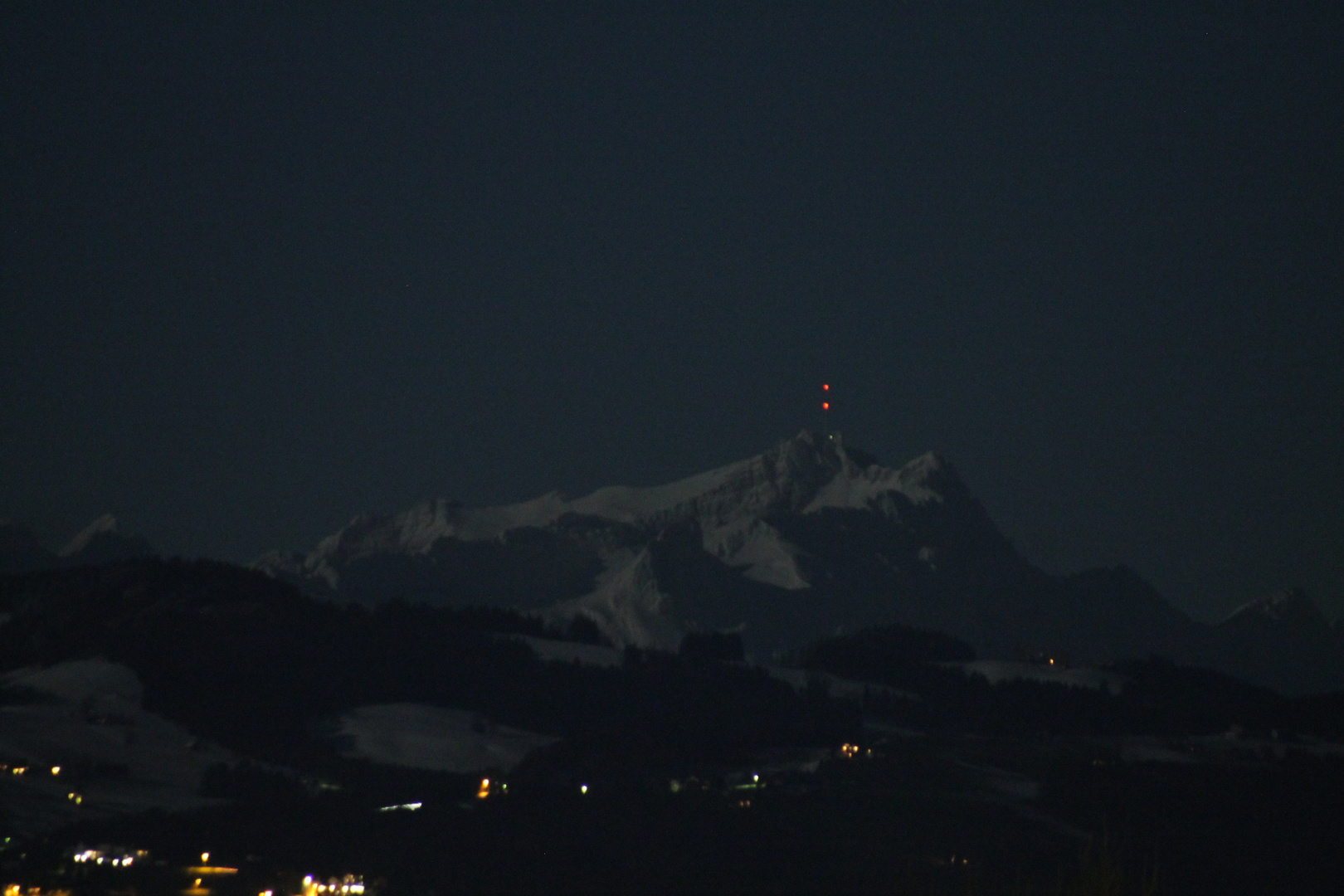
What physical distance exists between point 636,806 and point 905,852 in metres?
32.3

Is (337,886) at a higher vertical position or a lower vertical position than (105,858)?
lower

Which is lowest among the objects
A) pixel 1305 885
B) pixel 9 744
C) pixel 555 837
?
pixel 1305 885

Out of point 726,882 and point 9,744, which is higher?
point 9,744

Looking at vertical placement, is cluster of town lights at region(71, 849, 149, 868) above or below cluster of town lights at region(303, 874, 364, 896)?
above

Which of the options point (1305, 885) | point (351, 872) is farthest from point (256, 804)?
point (1305, 885)

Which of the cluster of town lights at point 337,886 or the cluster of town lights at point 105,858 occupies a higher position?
the cluster of town lights at point 105,858

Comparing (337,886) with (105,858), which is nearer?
(105,858)

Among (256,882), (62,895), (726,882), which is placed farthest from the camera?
(726,882)

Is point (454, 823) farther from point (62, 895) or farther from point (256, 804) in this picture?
point (62, 895)

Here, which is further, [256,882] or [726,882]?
[726,882]

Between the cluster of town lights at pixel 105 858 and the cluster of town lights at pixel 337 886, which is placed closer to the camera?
the cluster of town lights at pixel 105 858

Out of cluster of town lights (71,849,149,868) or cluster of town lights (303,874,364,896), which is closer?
cluster of town lights (71,849,149,868)

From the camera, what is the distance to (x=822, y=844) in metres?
186

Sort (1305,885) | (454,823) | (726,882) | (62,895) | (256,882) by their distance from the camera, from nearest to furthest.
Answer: (62,895) < (256,882) < (726,882) < (454,823) < (1305,885)
